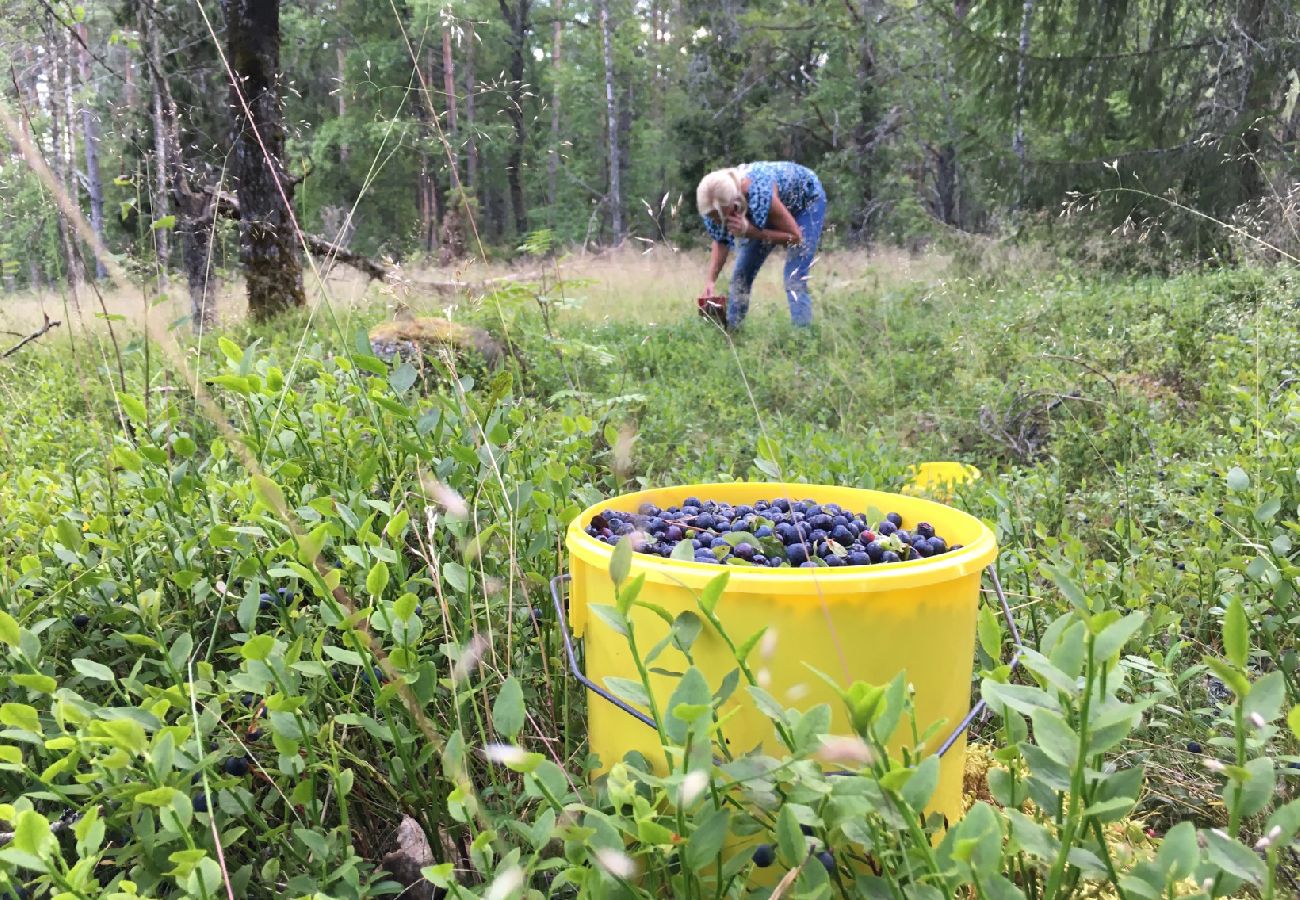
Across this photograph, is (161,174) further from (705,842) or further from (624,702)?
(705,842)

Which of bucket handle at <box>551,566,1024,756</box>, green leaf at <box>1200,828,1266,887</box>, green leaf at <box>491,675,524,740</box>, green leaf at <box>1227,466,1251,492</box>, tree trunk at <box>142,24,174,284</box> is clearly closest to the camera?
green leaf at <box>1200,828,1266,887</box>

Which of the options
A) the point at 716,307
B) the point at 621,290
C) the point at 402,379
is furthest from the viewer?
the point at 621,290

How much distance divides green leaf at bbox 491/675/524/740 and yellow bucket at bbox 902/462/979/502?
151 centimetres

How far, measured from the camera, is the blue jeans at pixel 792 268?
19.9 ft

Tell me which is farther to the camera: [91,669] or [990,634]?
[91,669]

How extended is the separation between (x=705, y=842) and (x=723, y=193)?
5786 millimetres

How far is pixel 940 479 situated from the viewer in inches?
80.7

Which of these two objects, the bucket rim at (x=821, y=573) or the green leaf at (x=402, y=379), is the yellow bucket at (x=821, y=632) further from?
the green leaf at (x=402, y=379)

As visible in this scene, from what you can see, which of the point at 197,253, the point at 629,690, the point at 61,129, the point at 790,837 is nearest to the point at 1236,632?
the point at 790,837

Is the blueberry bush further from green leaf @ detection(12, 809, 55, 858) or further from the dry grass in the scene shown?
the dry grass

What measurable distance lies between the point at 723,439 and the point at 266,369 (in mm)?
2104

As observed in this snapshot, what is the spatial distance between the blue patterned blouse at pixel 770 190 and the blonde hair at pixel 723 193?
0.40ft

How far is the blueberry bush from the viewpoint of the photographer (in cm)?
62

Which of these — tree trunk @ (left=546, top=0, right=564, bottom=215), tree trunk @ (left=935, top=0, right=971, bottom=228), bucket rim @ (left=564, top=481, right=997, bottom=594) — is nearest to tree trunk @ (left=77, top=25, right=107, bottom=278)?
bucket rim @ (left=564, top=481, right=997, bottom=594)
